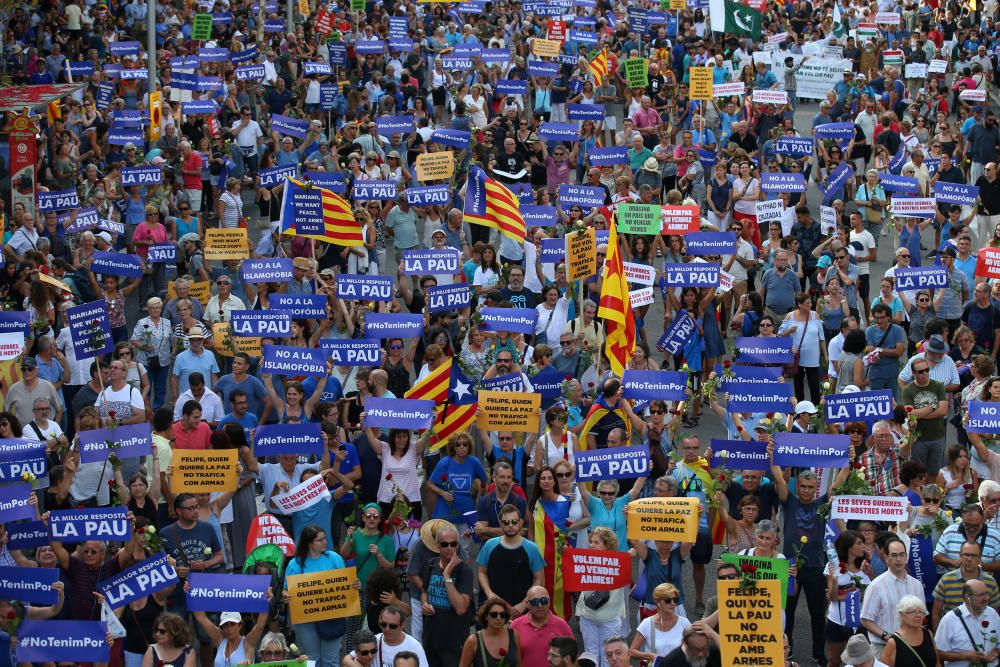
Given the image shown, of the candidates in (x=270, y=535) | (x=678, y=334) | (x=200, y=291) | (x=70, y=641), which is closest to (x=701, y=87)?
(x=678, y=334)

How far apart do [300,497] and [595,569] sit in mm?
2490

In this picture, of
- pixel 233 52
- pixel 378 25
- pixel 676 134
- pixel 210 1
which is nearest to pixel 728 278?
pixel 676 134

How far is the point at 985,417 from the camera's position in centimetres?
1462

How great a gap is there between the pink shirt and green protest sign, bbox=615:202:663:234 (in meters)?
9.24

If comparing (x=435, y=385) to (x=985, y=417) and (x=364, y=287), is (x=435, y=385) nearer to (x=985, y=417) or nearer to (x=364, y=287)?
(x=364, y=287)

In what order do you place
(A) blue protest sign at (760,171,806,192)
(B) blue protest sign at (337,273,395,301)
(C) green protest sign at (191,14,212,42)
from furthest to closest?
(C) green protest sign at (191,14,212,42) < (A) blue protest sign at (760,171,806,192) < (B) blue protest sign at (337,273,395,301)

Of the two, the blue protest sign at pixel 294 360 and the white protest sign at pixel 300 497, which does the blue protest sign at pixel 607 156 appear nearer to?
the blue protest sign at pixel 294 360

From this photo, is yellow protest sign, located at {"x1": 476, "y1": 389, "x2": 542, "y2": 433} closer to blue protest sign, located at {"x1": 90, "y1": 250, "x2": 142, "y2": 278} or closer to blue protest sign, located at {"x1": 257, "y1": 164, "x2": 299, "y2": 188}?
blue protest sign, located at {"x1": 90, "y1": 250, "x2": 142, "y2": 278}

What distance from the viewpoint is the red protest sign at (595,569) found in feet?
40.8

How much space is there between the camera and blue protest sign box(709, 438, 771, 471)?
13812mm

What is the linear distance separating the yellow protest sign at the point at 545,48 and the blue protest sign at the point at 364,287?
1311cm

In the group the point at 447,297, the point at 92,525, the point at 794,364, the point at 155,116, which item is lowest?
the point at 794,364

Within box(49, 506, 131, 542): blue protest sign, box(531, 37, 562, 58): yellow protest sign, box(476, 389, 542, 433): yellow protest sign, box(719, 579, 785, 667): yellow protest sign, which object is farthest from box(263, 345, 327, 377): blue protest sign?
box(531, 37, 562, 58): yellow protest sign

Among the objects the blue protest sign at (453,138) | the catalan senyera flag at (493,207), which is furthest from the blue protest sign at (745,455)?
the blue protest sign at (453,138)
